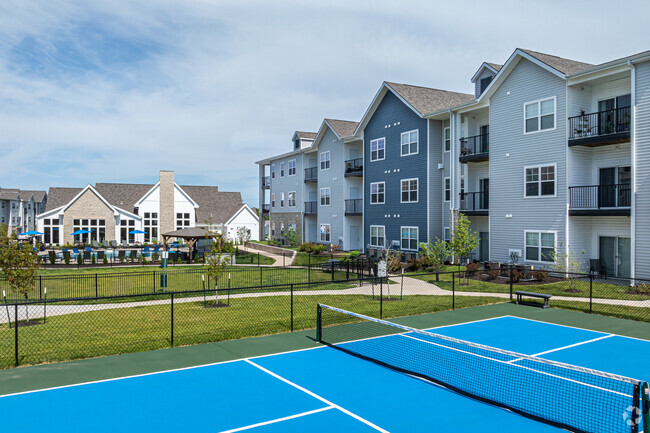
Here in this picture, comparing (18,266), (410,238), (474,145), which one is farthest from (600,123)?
(18,266)

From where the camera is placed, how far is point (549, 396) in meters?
9.44

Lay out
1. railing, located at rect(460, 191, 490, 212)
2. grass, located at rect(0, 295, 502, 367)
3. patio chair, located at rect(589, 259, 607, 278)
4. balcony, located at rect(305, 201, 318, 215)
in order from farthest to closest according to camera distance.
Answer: balcony, located at rect(305, 201, 318, 215)
railing, located at rect(460, 191, 490, 212)
patio chair, located at rect(589, 259, 607, 278)
grass, located at rect(0, 295, 502, 367)

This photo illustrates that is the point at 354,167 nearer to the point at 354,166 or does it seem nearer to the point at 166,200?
the point at 354,166

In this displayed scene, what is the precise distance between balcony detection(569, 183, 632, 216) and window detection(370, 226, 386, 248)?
1587 centimetres

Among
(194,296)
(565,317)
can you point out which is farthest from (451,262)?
(194,296)

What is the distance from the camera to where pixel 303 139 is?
172ft

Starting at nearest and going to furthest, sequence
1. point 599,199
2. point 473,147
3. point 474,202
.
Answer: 1. point 599,199
2. point 474,202
3. point 473,147

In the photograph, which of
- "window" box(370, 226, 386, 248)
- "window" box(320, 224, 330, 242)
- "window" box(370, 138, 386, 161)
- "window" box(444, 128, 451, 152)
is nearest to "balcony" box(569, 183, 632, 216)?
"window" box(444, 128, 451, 152)

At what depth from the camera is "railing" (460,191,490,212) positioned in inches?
1228

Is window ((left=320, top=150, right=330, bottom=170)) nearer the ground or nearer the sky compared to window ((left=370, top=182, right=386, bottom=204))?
nearer the sky

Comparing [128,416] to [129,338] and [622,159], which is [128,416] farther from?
[622,159]

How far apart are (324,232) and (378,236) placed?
886cm

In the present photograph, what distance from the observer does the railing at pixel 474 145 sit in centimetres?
3142

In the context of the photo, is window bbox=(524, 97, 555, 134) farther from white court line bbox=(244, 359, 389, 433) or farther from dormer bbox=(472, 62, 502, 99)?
white court line bbox=(244, 359, 389, 433)
